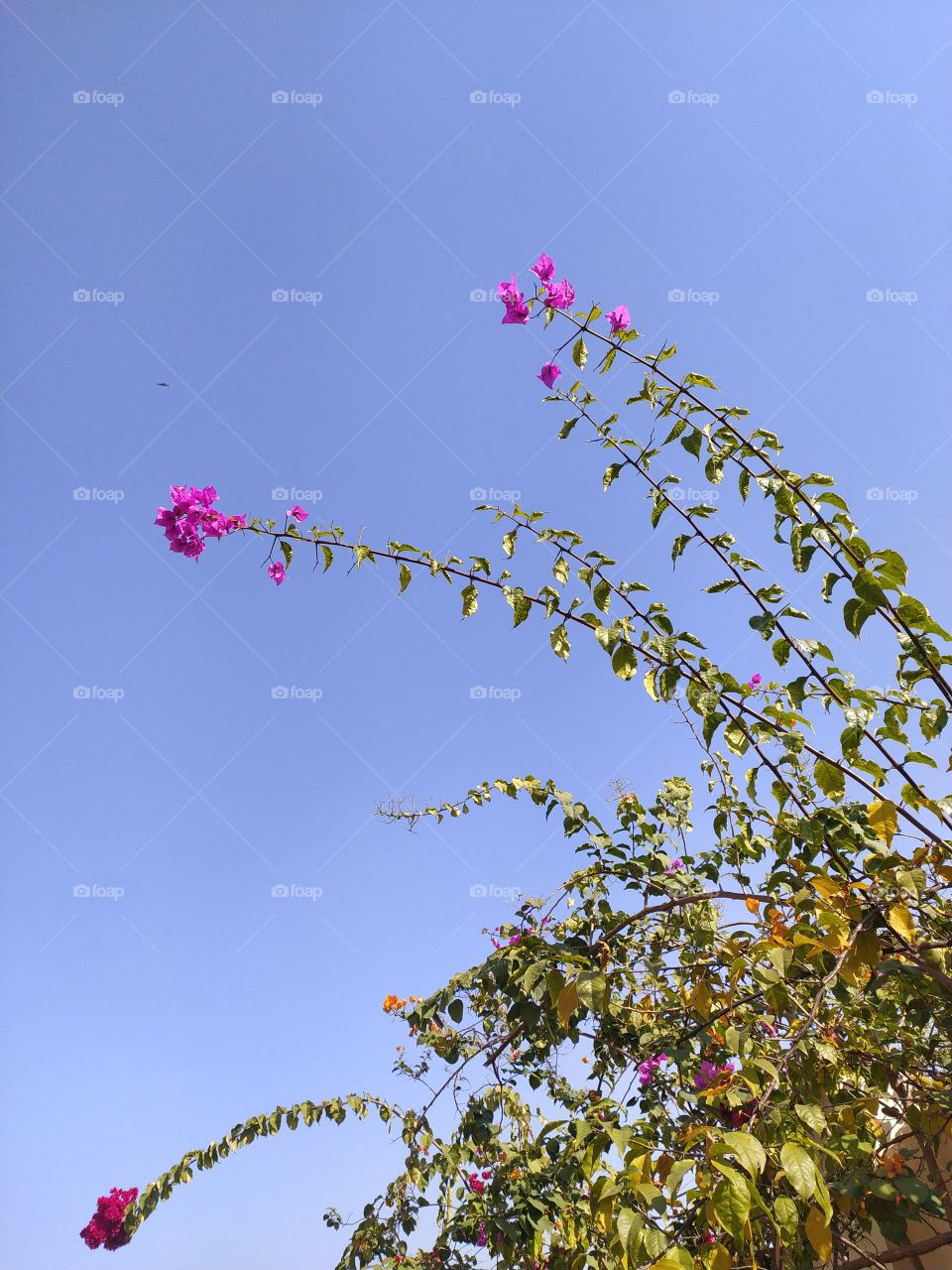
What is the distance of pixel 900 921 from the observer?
1.17 metres

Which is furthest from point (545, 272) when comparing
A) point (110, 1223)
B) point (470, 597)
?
point (110, 1223)

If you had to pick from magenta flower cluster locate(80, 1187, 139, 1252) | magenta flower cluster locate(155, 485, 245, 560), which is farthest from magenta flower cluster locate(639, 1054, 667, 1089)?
magenta flower cluster locate(80, 1187, 139, 1252)

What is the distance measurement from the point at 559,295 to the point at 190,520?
44.7 inches

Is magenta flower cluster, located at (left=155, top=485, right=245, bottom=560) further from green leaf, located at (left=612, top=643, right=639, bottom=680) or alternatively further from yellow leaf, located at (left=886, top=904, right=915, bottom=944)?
yellow leaf, located at (left=886, top=904, right=915, bottom=944)

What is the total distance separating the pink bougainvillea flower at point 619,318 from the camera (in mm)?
1889

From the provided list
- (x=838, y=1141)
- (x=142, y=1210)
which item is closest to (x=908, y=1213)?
(x=838, y=1141)

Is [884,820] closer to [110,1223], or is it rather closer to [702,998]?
[702,998]

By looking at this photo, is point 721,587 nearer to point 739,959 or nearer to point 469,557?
point 469,557

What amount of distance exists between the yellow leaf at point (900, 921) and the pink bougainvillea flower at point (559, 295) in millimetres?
1494

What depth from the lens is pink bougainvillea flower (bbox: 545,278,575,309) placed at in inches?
75.0

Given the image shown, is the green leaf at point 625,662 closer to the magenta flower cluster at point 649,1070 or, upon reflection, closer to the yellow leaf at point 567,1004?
the yellow leaf at point 567,1004

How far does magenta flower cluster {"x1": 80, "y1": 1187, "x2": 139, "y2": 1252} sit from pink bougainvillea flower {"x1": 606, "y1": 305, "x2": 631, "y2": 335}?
520 centimetres

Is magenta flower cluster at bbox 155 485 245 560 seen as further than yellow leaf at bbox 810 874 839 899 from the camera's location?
Yes

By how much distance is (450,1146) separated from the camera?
2.78 metres
